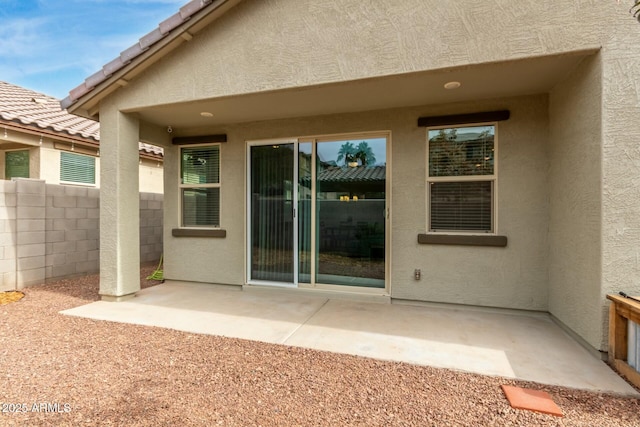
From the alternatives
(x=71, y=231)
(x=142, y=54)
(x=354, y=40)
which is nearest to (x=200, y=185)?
(x=142, y=54)

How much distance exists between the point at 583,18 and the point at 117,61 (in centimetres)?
574

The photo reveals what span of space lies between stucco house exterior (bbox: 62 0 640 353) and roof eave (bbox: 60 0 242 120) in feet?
0.09

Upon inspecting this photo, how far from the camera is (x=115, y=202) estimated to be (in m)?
4.93

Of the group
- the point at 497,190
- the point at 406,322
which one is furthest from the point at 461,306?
the point at 497,190

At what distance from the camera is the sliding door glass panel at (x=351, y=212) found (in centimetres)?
512

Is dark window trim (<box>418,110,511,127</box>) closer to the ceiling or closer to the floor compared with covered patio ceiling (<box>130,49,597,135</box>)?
closer to the floor

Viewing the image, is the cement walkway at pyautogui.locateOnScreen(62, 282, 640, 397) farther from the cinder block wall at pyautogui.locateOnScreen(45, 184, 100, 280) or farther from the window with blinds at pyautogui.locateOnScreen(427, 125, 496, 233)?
the cinder block wall at pyautogui.locateOnScreen(45, 184, 100, 280)

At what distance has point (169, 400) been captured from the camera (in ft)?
8.03

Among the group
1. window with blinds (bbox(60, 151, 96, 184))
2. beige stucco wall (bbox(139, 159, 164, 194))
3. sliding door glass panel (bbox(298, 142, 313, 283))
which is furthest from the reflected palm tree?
window with blinds (bbox(60, 151, 96, 184))

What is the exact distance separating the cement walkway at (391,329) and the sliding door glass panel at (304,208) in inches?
24.3

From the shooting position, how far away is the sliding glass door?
5.16 metres

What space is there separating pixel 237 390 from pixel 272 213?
135 inches

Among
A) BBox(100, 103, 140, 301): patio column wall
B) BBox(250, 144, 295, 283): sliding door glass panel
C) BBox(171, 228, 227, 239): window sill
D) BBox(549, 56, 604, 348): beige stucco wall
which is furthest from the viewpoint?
BBox(171, 228, 227, 239): window sill

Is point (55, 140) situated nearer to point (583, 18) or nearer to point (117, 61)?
point (117, 61)
